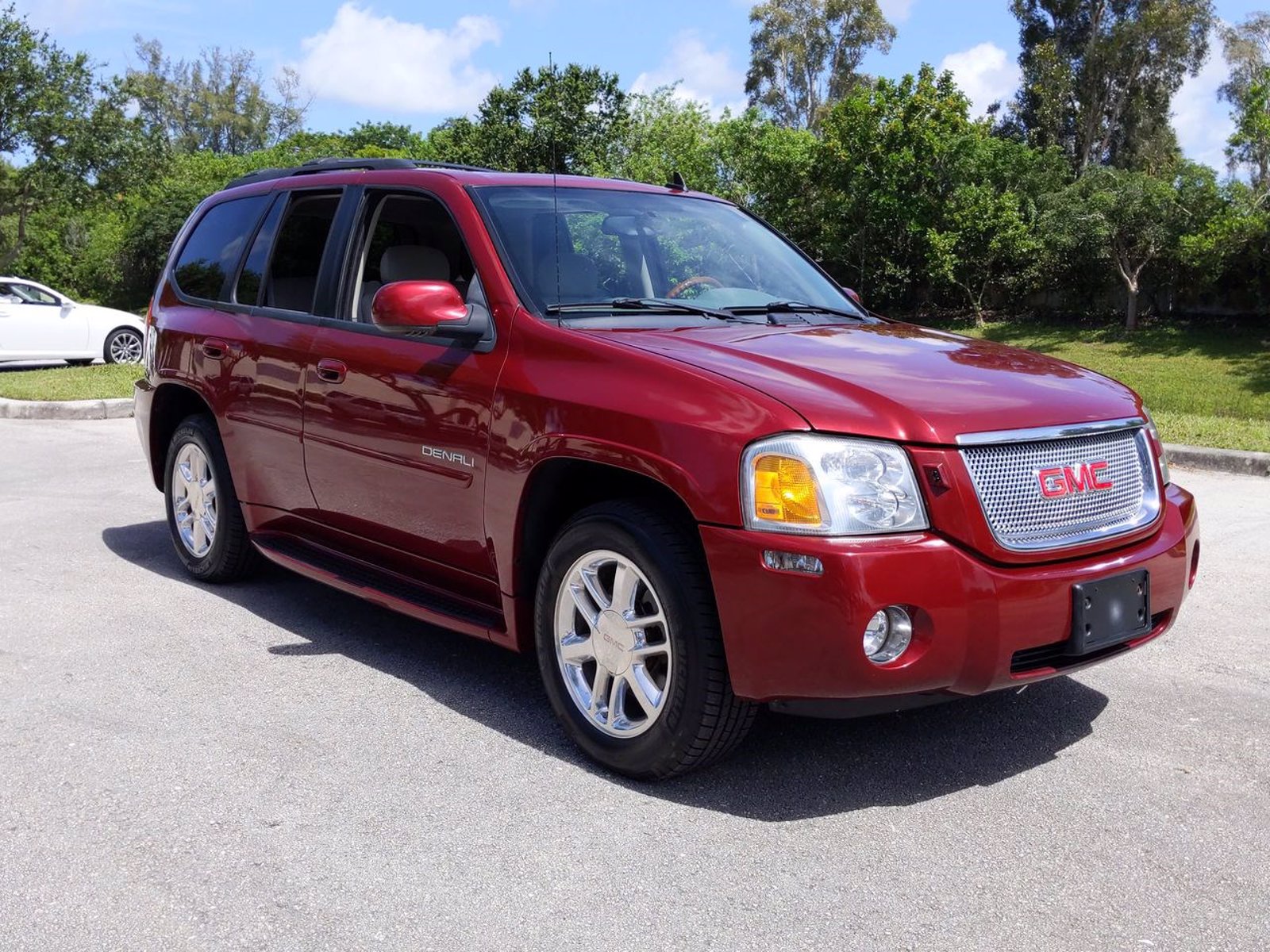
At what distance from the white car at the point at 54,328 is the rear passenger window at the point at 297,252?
561 inches

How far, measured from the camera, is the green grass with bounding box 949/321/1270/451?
56.5 feet

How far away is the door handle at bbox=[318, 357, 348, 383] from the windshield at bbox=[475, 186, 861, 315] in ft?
2.63

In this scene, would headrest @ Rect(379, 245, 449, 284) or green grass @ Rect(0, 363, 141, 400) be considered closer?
headrest @ Rect(379, 245, 449, 284)

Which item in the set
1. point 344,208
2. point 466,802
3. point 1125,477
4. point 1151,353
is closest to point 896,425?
point 1125,477

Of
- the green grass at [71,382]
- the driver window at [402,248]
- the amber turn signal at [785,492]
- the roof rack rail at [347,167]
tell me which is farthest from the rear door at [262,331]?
the green grass at [71,382]

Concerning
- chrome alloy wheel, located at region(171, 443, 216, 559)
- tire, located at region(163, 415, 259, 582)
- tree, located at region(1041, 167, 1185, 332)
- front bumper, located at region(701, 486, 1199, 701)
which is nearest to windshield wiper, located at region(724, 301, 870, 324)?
front bumper, located at region(701, 486, 1199, 701)

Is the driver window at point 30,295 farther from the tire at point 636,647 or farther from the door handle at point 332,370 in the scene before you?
the tire at point 636,647

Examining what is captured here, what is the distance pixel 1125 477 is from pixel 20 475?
8.03 metres

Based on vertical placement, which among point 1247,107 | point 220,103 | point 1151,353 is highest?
point 220,103

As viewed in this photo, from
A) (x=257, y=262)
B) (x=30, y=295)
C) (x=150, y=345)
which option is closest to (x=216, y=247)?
(x=257, y=262)

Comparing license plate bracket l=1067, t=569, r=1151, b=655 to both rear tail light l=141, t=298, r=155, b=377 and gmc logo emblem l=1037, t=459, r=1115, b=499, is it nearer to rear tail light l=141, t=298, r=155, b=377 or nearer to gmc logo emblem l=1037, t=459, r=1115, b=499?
gmc logo emblem l=1037, t=459, r=1115, b=499

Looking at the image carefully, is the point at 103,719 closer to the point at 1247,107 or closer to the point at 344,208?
the point at 344,208

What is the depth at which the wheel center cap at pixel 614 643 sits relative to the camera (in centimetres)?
371

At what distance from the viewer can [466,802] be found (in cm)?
361
